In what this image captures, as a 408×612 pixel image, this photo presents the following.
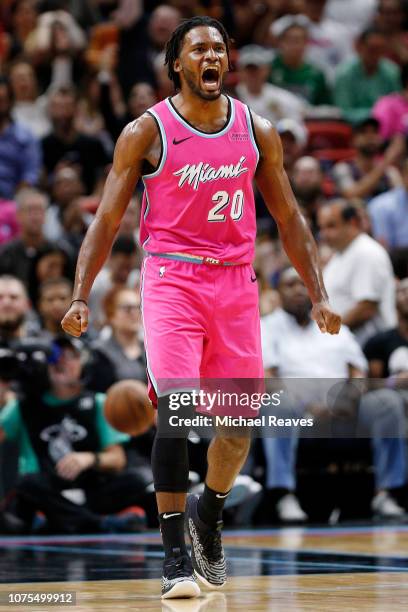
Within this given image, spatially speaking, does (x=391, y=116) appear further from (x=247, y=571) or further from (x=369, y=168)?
(x=247, y=571)

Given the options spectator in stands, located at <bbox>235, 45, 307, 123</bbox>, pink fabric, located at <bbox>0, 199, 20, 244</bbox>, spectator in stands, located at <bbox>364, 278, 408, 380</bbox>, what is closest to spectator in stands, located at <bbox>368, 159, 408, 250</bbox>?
spectator in stands, located at <bbox>364, 278, 408, 380</bbox>

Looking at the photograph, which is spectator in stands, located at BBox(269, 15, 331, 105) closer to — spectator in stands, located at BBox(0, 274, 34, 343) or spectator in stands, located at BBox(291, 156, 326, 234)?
spectator in stands, located at BBox(291, 156, 326, 234)

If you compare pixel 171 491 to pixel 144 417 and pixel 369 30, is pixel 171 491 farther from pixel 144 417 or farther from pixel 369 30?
pixel 369 30

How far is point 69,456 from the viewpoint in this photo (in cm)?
912

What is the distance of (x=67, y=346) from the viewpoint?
363 inches

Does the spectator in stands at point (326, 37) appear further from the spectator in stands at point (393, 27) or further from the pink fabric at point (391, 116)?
the pink fabric at point (391, 116)

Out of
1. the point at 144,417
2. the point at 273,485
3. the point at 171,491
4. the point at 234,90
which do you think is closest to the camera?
the point at 171,491

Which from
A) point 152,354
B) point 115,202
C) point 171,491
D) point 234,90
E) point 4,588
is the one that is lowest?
point 4,588

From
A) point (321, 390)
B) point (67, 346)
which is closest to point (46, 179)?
point (67, 346)

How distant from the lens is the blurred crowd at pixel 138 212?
930 cm

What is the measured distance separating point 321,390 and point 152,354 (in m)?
1.96

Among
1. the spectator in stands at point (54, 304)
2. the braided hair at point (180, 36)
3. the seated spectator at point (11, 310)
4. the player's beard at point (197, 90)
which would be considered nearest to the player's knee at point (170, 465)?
the player's beard at point (197, 90)

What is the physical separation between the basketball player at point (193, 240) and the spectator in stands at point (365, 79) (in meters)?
9.92

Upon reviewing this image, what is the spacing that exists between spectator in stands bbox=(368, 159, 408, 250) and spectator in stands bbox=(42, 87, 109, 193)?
293 cm
